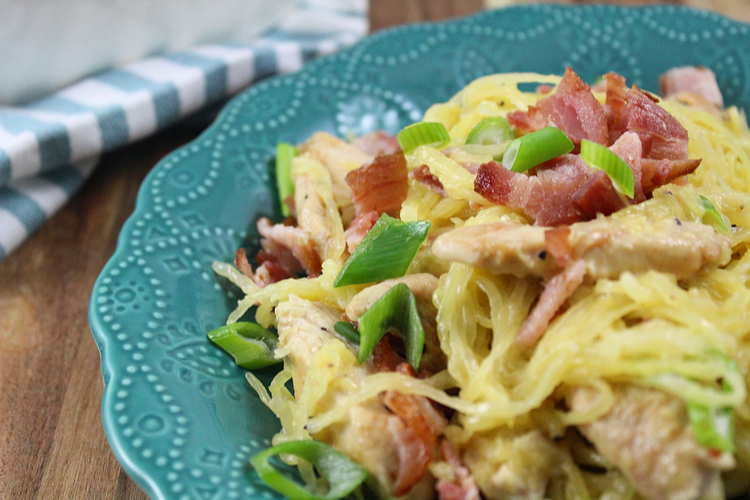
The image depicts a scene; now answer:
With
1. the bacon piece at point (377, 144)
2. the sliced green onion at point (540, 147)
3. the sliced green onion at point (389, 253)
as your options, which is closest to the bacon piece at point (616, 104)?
the sliced green onion at point (540, 147)

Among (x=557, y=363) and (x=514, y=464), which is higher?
(x=557, y=363)

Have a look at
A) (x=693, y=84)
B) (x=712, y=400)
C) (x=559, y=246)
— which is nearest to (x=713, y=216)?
(x=559, y=246)

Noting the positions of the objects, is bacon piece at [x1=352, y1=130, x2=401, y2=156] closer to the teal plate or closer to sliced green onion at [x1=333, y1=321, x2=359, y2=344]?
the teal plate

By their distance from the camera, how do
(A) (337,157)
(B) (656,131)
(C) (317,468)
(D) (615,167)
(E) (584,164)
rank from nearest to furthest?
1. (C) (317,468)
2. (D) (615,167)
3. (E) (584,164)
4. (B) (656,131)
5. (A) (337,157)

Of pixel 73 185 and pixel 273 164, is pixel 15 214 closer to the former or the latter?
pixel 73 185

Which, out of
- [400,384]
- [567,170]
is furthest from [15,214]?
[567,170]

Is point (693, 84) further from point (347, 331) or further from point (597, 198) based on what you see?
point (347, 331)
